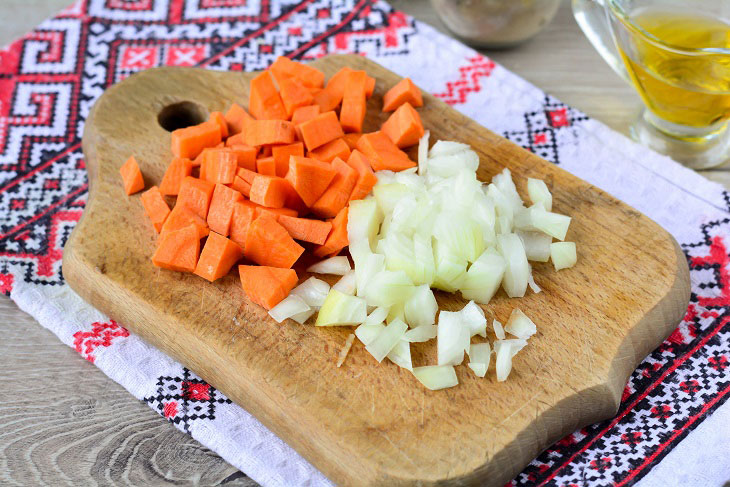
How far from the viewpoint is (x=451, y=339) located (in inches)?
74.3

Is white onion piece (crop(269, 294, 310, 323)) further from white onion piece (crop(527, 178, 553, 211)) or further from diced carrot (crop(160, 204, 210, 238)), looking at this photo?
white onion piece (crop(527, 178, 553, 211))

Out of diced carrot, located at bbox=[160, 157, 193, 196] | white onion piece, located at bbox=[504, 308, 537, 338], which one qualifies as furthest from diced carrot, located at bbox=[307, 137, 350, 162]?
white onion piece, located at bbox=[504, 308, 537, 338]

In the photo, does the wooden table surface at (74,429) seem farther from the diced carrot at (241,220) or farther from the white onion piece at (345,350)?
the diced carrot at (241,220)

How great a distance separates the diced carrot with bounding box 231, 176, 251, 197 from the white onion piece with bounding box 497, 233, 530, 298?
0.68 metres

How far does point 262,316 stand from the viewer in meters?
2.00

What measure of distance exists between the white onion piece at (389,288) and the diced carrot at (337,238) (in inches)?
6.2

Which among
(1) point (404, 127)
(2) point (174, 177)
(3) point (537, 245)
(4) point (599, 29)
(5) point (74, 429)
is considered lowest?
(5) point (74, 429)

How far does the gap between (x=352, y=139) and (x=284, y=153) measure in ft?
0.76

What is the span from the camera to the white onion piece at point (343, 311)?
1945 millimetres

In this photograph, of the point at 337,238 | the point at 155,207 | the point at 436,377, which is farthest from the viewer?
the point at 155,207

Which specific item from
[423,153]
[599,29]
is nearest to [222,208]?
[423,153]

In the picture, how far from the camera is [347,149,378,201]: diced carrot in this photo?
85.4 inches

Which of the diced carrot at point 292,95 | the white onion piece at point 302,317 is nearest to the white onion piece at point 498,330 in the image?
the white onion piece at point 302,317

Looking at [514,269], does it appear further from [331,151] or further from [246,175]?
[246,175]
